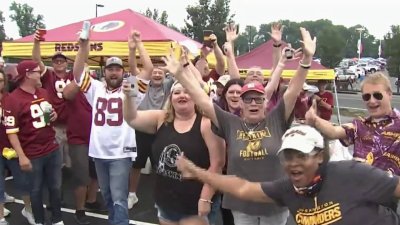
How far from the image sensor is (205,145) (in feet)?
11.6

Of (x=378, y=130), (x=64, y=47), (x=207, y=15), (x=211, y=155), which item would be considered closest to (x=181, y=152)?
(x=211, y=155)

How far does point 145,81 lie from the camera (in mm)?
4594

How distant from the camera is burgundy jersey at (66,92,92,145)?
5.38 m

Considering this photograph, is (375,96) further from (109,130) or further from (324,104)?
(324,104)

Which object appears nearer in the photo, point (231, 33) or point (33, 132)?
point (33, 132)

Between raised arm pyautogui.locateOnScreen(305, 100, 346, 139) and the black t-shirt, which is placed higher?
raised arm pyautogui.locateOnScreen(305, 100, 346, 139)

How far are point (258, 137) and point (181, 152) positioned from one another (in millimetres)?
614

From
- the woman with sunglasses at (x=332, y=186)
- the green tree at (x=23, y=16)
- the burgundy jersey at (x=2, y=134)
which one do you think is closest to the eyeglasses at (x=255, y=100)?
the woman with sunglasses at (x=332, y=186)

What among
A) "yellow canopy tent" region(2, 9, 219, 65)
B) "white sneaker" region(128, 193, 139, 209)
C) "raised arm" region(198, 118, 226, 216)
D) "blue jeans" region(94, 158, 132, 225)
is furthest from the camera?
"yellow canopy tent" region(2, 9, 219, 65)

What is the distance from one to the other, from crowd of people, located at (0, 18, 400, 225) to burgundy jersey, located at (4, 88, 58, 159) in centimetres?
1

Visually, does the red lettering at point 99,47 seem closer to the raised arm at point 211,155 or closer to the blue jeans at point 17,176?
the blue jeans at point 17,176

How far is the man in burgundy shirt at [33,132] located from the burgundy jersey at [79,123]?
467mm

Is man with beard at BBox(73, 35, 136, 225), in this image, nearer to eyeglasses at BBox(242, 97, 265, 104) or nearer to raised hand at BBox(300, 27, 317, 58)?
eyeglasses at BBox(242, 97, 265, 104)

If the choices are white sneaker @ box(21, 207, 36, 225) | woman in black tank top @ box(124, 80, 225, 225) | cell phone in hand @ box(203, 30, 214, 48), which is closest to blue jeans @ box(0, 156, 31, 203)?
white sneaker @ box(21, 207, 36, 225)
